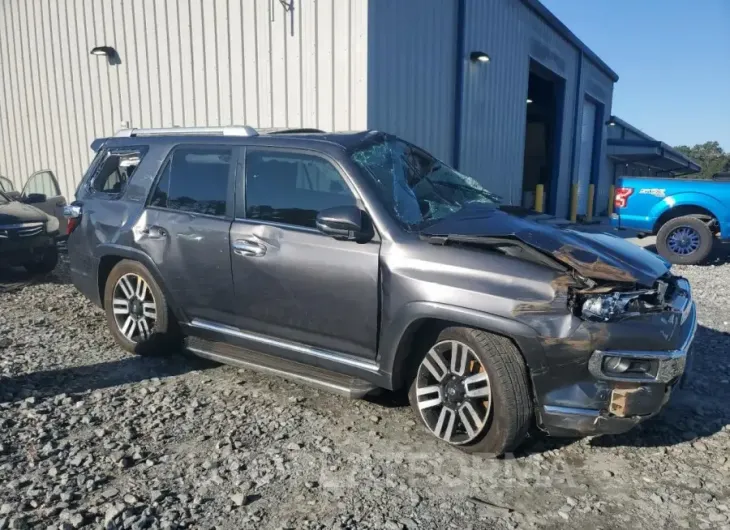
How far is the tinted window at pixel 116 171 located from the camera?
4875mm

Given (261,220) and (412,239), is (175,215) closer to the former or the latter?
(261,220)

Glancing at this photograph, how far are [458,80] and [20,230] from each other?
23.0 ft

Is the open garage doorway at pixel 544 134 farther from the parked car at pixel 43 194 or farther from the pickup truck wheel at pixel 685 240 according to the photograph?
the parked car at pixel 43 194

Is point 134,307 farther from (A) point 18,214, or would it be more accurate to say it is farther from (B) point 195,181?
(A) point 18,214

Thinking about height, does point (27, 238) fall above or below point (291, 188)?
below

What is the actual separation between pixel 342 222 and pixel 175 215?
1.69 meters

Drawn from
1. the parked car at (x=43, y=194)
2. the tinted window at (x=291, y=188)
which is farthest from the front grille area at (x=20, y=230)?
the tinted window at (x=291, y=188)

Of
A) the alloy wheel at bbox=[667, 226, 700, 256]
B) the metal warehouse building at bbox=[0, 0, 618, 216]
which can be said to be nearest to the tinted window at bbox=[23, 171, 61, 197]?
the metal warehouse building at bbox=[0, 0, 618, 216]

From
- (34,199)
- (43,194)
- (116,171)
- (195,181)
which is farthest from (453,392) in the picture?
(43,194)

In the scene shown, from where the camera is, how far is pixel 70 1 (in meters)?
10.7

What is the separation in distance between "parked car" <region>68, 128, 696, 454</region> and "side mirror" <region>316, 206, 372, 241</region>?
0.04 feet

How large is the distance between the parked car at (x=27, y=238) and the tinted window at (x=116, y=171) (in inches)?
133

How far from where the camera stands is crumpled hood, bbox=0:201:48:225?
25.5 ft

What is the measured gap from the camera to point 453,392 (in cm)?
333
